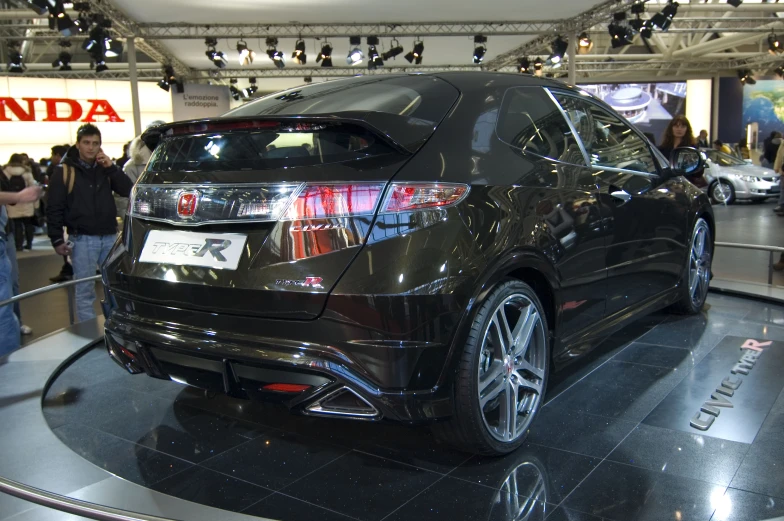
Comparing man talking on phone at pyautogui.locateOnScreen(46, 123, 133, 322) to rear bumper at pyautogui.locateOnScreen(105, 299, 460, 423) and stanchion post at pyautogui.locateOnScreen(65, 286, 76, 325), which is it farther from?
rear bumper at pyautogui.locateOnScreen(105, 299, 460, 423)

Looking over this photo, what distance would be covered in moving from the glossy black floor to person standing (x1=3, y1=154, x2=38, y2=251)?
7.62 metres

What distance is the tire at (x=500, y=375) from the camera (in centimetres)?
223

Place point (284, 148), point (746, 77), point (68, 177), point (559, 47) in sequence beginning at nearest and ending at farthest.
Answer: point (284, 148) < point (68, 177) < point (559, 47) < point (746, 77)

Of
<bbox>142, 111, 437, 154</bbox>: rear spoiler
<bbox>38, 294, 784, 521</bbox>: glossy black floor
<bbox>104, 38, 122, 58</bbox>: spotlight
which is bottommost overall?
<bbox>38, 294, 784, 521</bbox>: glossy black floor

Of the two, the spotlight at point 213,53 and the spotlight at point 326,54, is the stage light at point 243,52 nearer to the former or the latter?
the spotlight at point 213,53

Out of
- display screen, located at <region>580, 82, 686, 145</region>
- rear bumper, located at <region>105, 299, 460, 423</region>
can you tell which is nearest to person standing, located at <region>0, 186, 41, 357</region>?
rear bumper, located at <region>105, 299, 460, 423</region>

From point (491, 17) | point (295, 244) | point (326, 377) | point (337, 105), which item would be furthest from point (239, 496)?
point (491, 17)

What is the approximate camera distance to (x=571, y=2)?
11945 millimetres

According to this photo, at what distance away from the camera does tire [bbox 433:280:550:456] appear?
87.7 inches

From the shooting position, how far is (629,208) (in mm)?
3230

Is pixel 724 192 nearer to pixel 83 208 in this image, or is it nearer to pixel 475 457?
pixel 83 208

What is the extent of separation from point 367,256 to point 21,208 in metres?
9.67

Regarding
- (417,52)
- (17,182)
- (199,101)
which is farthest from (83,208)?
(199,101)

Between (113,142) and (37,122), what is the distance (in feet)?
6.70
